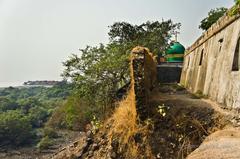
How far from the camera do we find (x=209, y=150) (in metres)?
5.51

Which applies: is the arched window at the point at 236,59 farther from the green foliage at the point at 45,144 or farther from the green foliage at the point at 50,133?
the green foliage at the point at 50,133

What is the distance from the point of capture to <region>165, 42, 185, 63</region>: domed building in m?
23.8

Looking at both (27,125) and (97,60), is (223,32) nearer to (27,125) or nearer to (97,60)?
(97,60)

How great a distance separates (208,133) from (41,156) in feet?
132

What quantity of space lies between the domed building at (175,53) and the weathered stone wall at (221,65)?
1038cm

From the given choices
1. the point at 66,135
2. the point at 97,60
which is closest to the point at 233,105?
the point at 97,60

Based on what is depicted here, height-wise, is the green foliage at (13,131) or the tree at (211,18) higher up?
the tree at (211,18)

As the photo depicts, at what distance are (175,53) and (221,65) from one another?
1441 centimetres

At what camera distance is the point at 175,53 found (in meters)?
24.1

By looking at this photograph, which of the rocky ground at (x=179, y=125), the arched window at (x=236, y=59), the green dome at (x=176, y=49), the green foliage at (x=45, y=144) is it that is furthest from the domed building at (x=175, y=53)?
the green foliage at (x=45, y=144)

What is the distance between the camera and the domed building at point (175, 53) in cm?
2385

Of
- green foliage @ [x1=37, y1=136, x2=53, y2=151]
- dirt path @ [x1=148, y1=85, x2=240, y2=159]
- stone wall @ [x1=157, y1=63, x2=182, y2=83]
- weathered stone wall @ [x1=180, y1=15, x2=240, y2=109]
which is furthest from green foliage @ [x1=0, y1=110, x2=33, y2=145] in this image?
dirt path @ [x1=148, y1=85, x2=240, y2=159]

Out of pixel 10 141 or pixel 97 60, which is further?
pixel 10 141

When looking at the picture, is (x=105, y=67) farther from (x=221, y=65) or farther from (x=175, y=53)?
(x=221, y=65)
